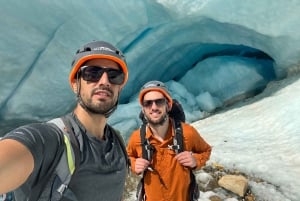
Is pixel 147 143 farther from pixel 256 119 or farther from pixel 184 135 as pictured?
pixel 256 119

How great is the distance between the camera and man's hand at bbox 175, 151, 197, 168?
10.2 feet

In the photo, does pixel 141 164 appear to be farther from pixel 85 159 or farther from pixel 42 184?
pixel 42 184

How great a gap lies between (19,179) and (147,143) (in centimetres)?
196

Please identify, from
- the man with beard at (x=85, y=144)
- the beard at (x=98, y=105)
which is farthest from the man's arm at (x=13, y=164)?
the beard at (x=98, y=105)

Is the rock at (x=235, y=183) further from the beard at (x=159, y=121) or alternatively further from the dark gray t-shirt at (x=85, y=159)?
the dark gray t-shirt at (x=85, y=159)

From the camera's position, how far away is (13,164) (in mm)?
1312

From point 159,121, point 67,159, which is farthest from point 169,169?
point 67,159

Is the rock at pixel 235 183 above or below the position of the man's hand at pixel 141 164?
below

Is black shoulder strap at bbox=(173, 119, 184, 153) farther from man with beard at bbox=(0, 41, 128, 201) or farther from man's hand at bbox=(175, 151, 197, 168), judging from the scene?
man with beard at bbox=(0, 41, 128, 201)

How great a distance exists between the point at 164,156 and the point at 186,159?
0.21m

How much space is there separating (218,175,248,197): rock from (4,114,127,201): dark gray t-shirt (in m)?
3.50

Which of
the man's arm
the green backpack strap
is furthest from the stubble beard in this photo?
the man's arm

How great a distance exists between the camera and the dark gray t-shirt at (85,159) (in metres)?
1.45

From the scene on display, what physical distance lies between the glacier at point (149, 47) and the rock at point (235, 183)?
12.1 feet
